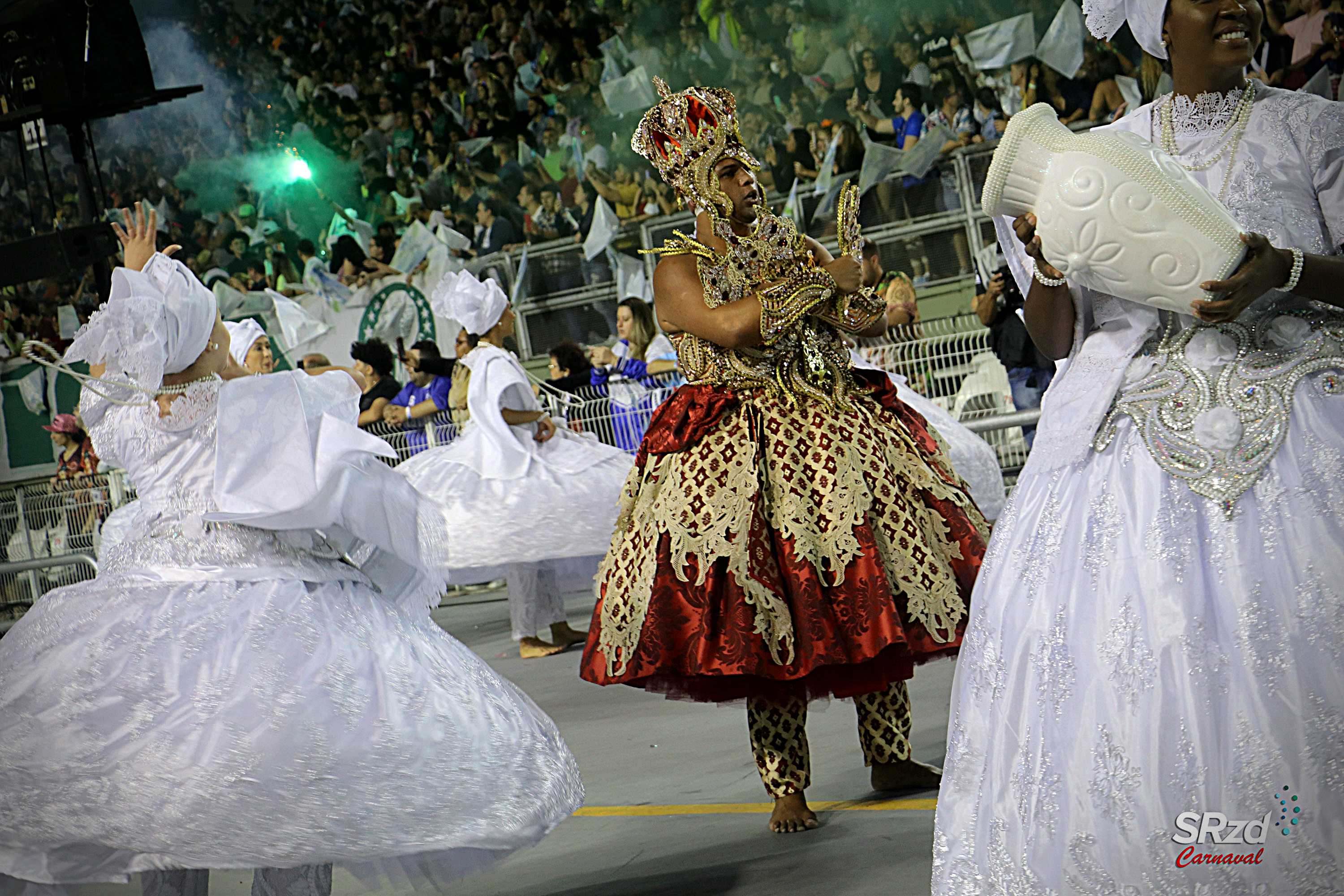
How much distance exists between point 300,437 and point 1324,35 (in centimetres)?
1058

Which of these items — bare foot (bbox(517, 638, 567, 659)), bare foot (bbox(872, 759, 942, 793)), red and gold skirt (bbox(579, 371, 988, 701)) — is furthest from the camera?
bare foot (bbox(517, 638, 567, 659))

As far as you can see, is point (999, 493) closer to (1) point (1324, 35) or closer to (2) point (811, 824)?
(2) point (811, 824)

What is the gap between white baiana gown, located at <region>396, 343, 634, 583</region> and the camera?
7.13m

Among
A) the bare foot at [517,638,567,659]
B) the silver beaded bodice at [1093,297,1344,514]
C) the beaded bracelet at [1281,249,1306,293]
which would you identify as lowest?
the bare foot at [517,638,567,659]

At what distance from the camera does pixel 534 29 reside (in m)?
16.8

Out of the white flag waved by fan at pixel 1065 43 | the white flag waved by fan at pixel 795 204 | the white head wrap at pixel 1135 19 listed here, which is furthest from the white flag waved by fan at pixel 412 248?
the white head wrap at pixel 1135 19

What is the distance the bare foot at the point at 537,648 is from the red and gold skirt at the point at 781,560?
142 inches

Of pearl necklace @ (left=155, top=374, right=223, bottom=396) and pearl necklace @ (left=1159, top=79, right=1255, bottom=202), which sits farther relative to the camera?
pearl necklace @ (left=155, top=374, right=223, bottom=396)

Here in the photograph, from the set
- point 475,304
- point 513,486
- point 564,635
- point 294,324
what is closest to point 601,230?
point 294,324

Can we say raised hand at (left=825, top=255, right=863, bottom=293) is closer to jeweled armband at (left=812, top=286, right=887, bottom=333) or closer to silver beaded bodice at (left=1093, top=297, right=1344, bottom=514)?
jeweled armband at (left=812, top=286, right=887, bottom=333)

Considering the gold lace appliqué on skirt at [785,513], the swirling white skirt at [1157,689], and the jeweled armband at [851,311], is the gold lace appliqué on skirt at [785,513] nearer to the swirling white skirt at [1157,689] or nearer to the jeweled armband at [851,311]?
the jeweled armband at [851,311]

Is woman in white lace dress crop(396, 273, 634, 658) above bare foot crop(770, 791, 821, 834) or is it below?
above

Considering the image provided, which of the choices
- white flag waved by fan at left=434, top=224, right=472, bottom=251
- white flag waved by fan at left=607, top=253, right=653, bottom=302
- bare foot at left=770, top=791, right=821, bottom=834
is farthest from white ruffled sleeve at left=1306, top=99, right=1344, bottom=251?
white flag waved by fan at left=434, top=224, right=472, bottom=251

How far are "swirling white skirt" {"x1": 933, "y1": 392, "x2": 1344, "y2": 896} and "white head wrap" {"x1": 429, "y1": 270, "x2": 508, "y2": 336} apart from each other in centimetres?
551
